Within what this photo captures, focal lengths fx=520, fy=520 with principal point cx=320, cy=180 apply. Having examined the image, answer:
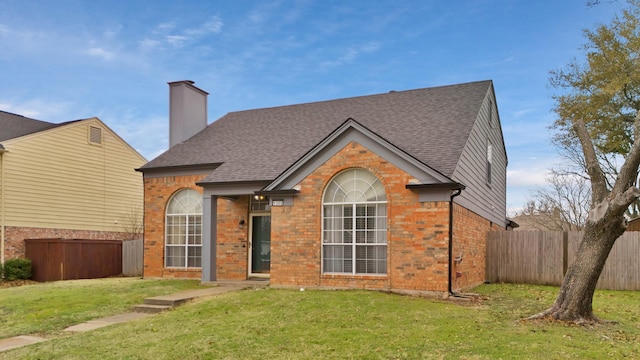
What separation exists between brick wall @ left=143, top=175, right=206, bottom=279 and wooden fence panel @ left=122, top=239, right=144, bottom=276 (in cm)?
296

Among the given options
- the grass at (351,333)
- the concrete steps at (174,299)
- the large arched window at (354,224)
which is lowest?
the concrete steps at (174,299)

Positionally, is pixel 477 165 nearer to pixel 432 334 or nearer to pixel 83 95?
pixel 432 334

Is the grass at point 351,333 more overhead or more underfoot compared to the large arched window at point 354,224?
more underfoot

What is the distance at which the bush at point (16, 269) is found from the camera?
20.4 metres

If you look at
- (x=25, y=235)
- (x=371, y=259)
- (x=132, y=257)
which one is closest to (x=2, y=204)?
(x=25, y=235)

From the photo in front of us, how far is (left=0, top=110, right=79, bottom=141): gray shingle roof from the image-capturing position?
2272 cm

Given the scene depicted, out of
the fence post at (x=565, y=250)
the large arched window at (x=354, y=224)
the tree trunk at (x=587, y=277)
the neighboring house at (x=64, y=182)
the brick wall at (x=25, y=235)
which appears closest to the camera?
the tree trunk at (x=587, y=277)

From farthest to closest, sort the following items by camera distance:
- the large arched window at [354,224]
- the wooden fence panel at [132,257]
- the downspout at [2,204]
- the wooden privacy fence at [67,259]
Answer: the wooden fence panel at [132,257]
the wooden privacy fence at [67,259]
the downspout at [2,204]
the large arched window at [354,224]

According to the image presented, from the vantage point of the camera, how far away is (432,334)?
337 inches

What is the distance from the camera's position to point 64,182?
925 inches

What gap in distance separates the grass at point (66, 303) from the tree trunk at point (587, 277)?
9794mm

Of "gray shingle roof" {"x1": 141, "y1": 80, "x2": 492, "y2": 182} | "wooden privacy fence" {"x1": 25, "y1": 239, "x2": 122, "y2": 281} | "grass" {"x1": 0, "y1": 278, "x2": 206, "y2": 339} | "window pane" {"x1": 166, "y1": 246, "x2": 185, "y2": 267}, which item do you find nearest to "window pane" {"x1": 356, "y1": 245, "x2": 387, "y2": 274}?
"gray shingle roof" {"x1": 141, "y1": 80, "x2": 492, "y2": 182}

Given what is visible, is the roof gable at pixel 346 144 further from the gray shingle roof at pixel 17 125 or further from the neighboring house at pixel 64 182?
the gray shingle roof at pixel 17 125

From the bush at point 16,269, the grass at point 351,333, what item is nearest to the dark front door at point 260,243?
the grass at point 351,333
